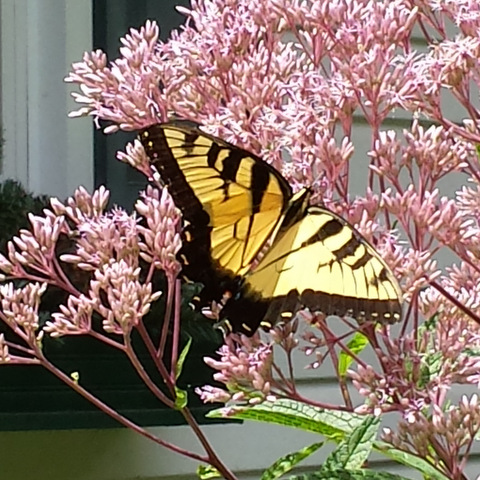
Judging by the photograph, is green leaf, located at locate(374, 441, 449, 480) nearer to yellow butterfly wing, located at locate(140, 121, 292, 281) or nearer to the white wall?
yellow butterfly wing, located at locate(140, 121, 292, 281)

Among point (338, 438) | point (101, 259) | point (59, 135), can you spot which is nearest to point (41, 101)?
point (59, 135)

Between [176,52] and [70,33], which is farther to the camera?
[70,33]

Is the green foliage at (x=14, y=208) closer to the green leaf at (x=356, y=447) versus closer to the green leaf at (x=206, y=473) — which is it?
the green leaf at (x=206, y=473)

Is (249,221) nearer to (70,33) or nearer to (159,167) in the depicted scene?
(159,167)

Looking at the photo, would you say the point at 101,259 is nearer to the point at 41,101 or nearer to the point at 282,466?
the point at 282,466

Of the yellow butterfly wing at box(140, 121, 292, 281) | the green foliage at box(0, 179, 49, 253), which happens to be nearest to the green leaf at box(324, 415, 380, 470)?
the yellow butterfly wing at box(140, 121, 292, 281)

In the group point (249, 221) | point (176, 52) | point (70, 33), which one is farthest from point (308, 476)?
point (70, 33)
